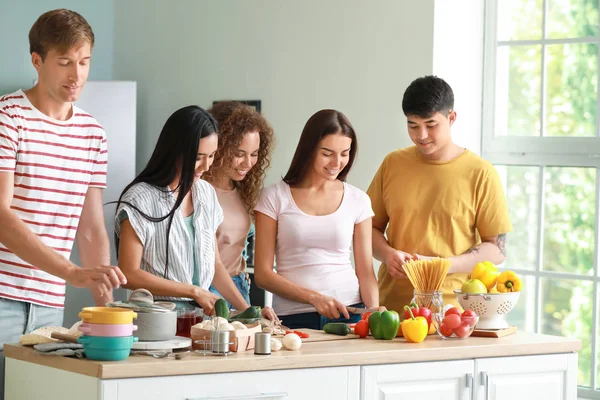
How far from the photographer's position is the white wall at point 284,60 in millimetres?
4262

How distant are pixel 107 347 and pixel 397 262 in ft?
3.88

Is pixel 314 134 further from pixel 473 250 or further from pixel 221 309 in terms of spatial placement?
pixel 221 309

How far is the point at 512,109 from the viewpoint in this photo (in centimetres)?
430

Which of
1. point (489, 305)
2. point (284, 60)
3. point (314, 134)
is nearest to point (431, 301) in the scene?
point (489, 305)

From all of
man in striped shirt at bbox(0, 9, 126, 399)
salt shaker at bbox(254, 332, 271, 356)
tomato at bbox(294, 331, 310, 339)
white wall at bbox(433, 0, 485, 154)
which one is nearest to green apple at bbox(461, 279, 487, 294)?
tomato at bbox(294, 331, 310, 339)

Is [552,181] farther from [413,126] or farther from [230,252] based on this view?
[230,252]

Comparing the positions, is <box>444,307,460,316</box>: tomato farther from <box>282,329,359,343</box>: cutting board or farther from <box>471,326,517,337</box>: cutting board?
<box>282,329,359,343</box>: cutting board

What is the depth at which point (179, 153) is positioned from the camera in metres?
2.67

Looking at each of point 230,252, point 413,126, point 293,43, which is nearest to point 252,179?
point 230,252

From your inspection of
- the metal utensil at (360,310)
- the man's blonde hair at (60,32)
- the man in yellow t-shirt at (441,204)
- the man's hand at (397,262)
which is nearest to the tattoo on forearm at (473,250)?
the man in yellow t-shirt at (441,204)

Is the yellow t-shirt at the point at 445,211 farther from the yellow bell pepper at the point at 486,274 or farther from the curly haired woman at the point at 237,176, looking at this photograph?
the curly haired woman at the point at 237,176

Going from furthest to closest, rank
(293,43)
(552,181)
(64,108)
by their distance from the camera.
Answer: (293,43) → (552,181) → (64,108)

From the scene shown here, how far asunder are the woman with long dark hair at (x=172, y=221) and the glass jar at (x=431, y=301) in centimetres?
64

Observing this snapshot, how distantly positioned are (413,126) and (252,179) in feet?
1.95
